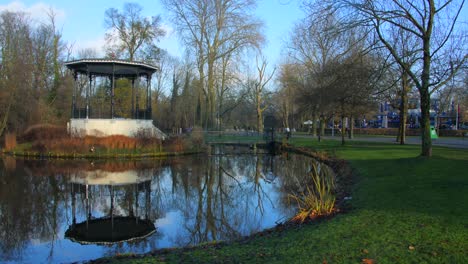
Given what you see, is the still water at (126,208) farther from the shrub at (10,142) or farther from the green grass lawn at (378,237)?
the shrub at (10,142)

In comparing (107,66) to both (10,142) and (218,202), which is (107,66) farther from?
(218,202)

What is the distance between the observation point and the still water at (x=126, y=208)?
787 centimetres

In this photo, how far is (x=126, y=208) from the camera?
11.2 m

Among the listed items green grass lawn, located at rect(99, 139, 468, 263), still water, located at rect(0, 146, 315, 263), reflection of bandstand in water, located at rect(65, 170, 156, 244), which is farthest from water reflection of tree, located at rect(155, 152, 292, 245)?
green grass lawn, located at rect(99, 139, 468, 263)

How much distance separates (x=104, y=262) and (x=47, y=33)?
45143mm

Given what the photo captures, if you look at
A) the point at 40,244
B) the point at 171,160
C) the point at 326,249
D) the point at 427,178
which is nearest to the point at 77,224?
the point at 40,244

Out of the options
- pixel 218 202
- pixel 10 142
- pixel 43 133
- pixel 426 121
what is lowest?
pixel 218 202

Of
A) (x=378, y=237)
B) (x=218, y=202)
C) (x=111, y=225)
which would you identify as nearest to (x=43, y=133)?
(x=218, y=202)

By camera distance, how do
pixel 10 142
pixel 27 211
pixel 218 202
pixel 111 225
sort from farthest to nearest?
1. pixel 10 142
2. pixel 218 202
3. pixel 27 211
4. pixel 111 225

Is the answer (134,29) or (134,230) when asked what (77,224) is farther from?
(134,29)

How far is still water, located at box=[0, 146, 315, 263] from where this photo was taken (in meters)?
7.87

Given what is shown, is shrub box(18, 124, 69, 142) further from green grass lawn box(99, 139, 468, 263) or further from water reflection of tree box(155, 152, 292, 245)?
green grass lawn box(99, 139, 468, 263)

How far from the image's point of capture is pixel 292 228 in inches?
317

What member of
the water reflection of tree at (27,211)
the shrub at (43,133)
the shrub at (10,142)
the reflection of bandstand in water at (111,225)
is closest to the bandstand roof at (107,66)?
the shrub at (43,133)
